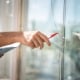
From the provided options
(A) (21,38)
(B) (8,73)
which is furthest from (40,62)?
(A) (21,38)

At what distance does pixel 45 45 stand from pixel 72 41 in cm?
26

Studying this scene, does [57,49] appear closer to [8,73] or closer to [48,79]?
[48,79]

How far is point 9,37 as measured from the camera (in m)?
0.90

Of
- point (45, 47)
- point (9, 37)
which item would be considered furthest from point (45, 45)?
point (9, 37)

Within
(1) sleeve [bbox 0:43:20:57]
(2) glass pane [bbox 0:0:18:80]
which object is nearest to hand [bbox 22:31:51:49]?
(1) sleeve [bbox 0:43:20:57]

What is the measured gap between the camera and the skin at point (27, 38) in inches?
30.6

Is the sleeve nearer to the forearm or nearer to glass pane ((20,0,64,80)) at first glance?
the forearm

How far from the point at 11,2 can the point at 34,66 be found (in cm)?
65

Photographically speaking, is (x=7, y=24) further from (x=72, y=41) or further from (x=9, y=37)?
(x=9, y=37)

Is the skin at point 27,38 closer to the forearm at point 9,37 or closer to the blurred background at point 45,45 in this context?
the forearm at point 9,37

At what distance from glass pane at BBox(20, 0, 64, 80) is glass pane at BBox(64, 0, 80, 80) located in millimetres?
58

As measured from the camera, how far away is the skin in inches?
30.6

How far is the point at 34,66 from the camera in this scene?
1653 millimetres

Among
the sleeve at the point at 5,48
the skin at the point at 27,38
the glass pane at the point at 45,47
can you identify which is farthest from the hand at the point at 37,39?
the glass pane at the point at 45,47
